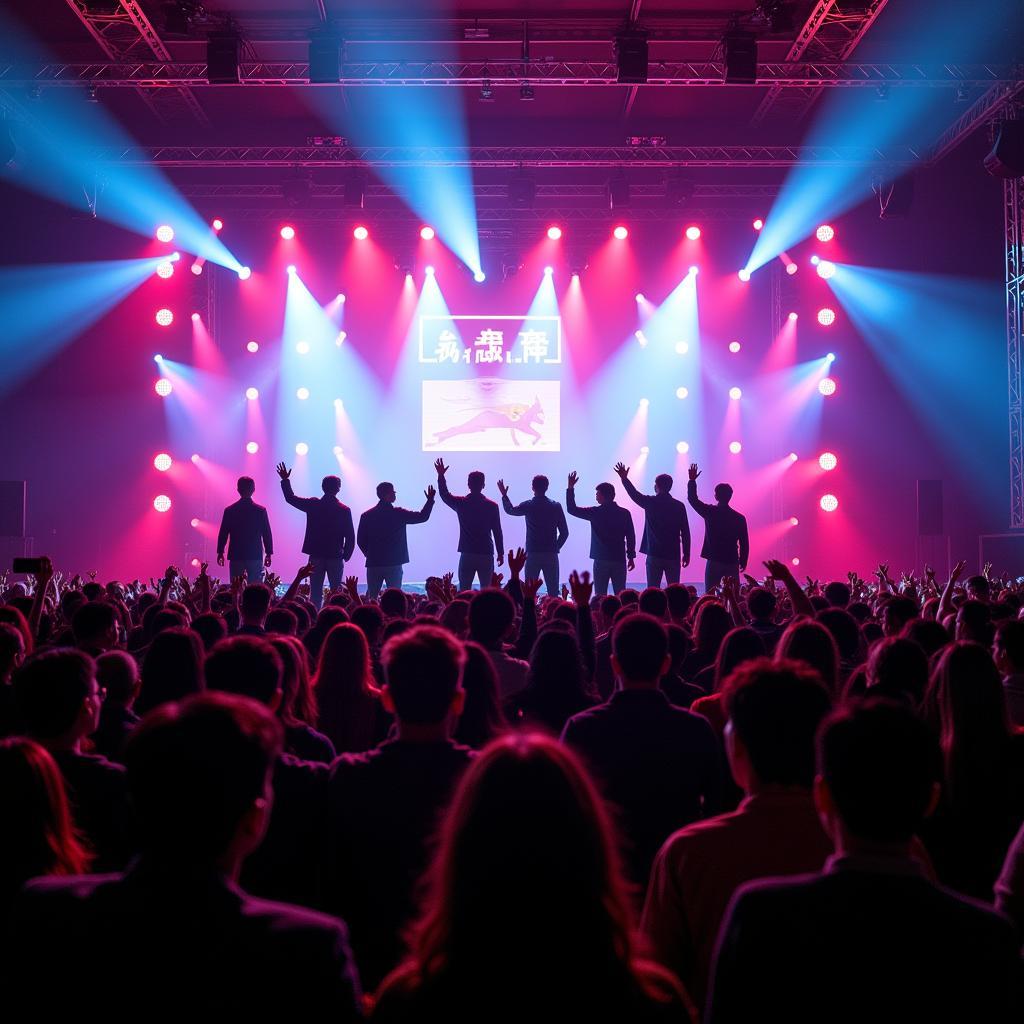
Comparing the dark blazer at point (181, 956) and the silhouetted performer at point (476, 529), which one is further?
the silhouetted performer at point (476, 529)

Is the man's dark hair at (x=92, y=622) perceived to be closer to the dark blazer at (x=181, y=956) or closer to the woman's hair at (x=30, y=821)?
the woman's hair at (x=30, y=821)

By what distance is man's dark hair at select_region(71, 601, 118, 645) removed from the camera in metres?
4.65

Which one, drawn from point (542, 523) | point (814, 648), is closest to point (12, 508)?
point (542, 523)

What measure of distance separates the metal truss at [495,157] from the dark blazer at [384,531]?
22.3 ft

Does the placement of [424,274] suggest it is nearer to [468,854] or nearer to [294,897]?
[294,897]

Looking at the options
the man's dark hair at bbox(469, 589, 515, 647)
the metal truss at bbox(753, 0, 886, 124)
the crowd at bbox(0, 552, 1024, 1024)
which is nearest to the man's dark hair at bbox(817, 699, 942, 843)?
the crowd at bbox(0, 552, 1024, 1024)

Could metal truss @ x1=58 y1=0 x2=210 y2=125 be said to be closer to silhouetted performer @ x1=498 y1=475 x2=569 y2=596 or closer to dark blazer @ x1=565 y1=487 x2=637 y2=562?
silhouetted performer @ x1=498 y1=475 x2=569 y2=596

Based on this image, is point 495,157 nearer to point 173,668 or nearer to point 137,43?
point 137,43

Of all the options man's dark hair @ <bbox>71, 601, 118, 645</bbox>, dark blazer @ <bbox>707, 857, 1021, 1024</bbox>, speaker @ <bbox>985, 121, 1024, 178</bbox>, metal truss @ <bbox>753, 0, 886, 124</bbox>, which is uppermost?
metal truss @ <bbox>753, 0, 886, 124</bbox>

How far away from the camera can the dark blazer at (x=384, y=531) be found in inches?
412

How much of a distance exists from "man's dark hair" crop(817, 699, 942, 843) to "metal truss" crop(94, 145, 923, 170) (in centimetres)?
1447

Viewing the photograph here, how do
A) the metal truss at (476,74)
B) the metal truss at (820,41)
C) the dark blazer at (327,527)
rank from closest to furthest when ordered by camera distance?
1. the dark blazer at (327,527)
2. the metal truss at (820,41)
3. the metal truss at (476,74)

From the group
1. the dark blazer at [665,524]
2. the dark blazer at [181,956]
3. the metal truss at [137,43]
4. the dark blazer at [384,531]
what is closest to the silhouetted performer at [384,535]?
the dark blazer at [384,531]

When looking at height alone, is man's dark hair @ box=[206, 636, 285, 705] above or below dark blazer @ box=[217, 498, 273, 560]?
below
